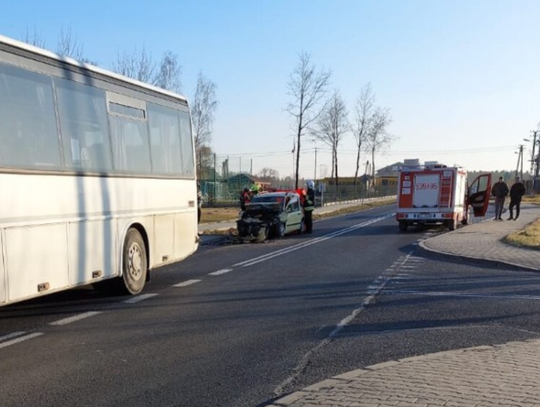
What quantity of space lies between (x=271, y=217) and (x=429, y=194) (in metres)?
6.92

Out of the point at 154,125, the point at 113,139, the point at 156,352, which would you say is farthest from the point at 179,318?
the point at 154,125

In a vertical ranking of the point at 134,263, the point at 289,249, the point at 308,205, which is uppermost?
the point at 134,263

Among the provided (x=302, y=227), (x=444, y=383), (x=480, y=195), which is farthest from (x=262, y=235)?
(x=444, y=383)

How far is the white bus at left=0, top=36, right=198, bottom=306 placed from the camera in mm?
6746

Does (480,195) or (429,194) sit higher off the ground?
(429,194)

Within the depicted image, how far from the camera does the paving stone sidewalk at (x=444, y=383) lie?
4582 mm

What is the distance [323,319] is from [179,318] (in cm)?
193

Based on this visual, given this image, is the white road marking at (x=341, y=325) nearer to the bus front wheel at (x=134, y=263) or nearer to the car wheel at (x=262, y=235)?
the bus front wheel at (x=134, y=263)

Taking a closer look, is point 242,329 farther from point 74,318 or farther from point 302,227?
point 302,227

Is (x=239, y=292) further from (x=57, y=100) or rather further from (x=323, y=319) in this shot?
(x=57, y=100)

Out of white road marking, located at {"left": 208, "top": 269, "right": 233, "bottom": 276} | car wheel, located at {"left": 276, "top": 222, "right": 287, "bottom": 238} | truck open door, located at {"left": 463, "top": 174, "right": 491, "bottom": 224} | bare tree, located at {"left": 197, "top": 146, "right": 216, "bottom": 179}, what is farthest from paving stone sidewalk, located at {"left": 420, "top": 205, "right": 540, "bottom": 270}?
bare tree, located at {"left": 197, "top": 146, "right": 216, "bottom": 179}

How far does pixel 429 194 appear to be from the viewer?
77.5 ft

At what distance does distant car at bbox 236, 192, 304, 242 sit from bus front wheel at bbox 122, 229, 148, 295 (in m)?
9.84

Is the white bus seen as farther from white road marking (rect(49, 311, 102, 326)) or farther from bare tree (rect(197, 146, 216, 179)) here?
bare tree (rect(197, 146, 216, 179))
